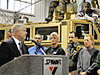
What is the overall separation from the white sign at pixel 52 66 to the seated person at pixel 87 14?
376 centimetres

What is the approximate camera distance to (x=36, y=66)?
202 cm

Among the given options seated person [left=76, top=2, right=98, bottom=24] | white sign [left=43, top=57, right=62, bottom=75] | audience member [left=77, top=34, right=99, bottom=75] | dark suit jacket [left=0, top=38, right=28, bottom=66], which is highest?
seated person [left=76, top=2, right=98, bottom=24]

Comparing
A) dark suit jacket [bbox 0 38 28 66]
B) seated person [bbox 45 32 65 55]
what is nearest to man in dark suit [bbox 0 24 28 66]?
dark suit jacket [bbox 0 38 28 66]

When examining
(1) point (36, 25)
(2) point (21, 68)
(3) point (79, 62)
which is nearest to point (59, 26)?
(1) point (36, 25)

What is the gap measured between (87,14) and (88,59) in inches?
104

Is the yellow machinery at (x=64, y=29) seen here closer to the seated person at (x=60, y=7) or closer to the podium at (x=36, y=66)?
the seated person at (x=60, y=7)

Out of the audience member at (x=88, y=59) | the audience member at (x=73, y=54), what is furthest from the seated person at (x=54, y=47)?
the audience member at (x=88, y=59)

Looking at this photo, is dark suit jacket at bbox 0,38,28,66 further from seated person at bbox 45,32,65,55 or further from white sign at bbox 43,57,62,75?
seated person at bbox 45,32,65,55

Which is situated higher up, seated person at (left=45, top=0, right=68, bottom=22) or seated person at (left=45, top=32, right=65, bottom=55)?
seated person at (left=45, top=0, right=68, bottom=22)

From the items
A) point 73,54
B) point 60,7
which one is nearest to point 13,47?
point 73,54

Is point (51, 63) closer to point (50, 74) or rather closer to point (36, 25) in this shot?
point (50, 74)

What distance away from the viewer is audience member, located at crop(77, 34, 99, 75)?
3583mm

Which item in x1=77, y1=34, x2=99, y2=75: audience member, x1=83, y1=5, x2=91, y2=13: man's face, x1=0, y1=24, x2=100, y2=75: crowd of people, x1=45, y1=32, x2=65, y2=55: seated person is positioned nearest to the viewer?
x1=0, y1=24, x2=100, y2=75: crowd of people

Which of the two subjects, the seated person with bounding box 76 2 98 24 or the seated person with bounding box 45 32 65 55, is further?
the seated person with bounding box 76 2 98 24
